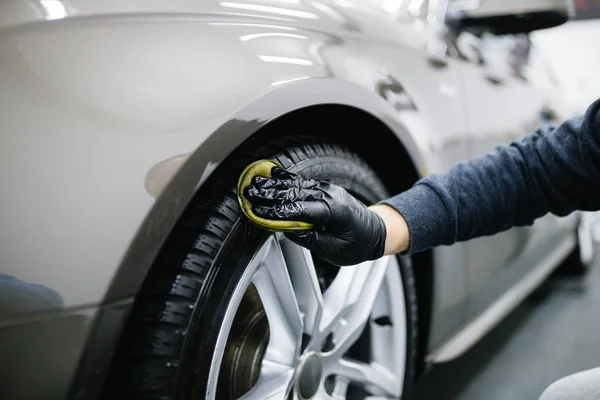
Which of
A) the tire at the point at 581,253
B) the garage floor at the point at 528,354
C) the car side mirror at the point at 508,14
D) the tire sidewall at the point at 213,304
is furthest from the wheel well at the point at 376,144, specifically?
the tire at the point at 581,253

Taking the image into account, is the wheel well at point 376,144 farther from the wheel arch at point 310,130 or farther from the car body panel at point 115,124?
the car body panel at point 115,124

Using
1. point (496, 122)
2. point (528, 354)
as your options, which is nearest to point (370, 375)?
point (496, 122)

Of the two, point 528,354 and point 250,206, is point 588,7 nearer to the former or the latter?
point 528,354

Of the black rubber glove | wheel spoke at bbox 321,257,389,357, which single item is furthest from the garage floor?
the black rubber glove

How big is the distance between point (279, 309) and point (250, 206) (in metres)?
0.24

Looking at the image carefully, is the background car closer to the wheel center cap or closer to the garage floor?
the wheel center cap

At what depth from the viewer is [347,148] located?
109 centimetres

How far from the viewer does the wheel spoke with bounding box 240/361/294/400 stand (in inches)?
36.6

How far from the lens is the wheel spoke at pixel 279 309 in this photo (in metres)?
0.94

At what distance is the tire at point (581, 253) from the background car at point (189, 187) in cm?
188

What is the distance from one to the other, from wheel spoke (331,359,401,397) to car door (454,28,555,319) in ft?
1.34

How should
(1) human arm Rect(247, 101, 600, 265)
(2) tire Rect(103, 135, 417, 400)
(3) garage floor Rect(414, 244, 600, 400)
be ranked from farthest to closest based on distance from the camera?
(3) garage floor Rect(414, 244, 600, 400), (1) human arm Rect(247, 101, 600, 265), (2) tire Rect(103, 135, 417, 400)

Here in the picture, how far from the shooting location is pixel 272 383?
0.95m

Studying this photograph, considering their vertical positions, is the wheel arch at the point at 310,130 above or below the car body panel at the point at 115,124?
below
